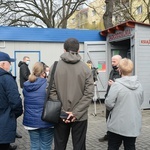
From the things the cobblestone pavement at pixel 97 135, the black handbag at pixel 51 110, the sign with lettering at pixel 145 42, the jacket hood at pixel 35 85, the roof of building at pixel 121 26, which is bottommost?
the cobblestone pavement at pixel 97 135

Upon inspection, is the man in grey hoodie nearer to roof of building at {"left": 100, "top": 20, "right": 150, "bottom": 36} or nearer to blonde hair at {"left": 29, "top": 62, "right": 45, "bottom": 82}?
blonde hair at {"left": 29, "top": 62, "right": 45, "bottom": 82}

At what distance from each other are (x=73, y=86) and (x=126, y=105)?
79 centimetres

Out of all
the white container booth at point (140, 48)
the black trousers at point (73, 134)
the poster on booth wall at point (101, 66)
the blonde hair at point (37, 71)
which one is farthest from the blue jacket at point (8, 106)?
the poster on booth wall at point (101, 66)

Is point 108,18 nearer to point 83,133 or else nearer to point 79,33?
point 79,33

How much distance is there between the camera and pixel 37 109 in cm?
407

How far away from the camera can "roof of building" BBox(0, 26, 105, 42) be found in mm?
11648

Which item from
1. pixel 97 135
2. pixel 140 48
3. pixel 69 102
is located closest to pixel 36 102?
pixel 69 102

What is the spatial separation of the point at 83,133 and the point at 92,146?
2274 mm

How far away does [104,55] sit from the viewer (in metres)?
12.6

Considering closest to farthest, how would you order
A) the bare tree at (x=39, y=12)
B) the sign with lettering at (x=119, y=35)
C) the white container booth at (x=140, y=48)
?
the white container booth at (x=140, y=48), the sign with lettering at (x=119, y=35), the bare tree at (x=39, y=12)

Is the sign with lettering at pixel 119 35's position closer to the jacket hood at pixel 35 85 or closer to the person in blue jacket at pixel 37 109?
the person in blue jacket at pixel 37 109

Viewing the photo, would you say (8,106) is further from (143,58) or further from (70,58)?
(143,58)

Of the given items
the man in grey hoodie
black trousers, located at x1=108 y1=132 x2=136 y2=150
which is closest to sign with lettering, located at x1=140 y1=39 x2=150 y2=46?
black trousers, located at x1=108 y1=132 x2=136 y2=150

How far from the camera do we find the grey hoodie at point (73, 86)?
12.0 feet
